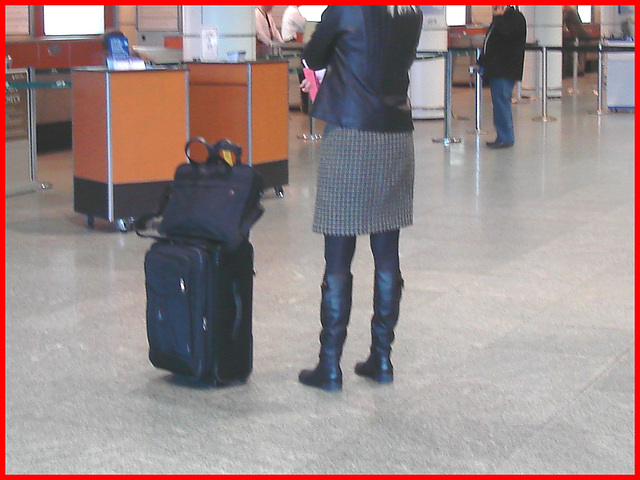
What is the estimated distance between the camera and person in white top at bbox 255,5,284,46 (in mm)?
13014

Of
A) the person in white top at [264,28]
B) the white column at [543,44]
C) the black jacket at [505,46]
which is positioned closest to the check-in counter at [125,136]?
the black jacket at [505,46]

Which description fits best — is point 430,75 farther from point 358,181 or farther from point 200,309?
point 200,309

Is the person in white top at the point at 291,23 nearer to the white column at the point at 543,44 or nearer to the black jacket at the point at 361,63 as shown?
the white column at the point at 543,44

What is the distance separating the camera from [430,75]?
46.9ft

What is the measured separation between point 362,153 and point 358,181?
10 centimetres

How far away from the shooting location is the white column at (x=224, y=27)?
868 cm

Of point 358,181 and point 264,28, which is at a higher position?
point 264,28

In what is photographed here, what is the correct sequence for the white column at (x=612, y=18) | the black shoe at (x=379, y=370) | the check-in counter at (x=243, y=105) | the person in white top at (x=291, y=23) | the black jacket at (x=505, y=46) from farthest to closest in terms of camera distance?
the white column at (x=612, y=18), the person in white top at (x=291, y=23), the black jacket at (x=505, y=46), the check-in counter at (x=243, y=105), the black shoe at (x=379, y=370)

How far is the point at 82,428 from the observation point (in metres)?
3.47

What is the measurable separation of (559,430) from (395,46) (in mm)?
1396

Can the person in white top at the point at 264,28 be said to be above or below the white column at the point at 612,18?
below

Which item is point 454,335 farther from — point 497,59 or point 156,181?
point 497,59

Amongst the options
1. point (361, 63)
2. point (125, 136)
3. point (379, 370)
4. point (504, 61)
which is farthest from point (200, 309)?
point (504, 61)

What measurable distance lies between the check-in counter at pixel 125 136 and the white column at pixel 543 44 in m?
12.3
